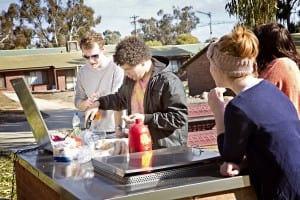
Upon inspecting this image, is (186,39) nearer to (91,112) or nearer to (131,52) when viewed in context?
(91,112)

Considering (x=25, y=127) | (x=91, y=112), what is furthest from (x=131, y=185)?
(x=25, y=127)

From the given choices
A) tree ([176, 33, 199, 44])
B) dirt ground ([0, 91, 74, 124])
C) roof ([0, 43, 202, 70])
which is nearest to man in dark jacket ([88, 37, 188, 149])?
dirt ground ([0, 91, 74, 124])

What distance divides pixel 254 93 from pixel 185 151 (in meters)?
0.53

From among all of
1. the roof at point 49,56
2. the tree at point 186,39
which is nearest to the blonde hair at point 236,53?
the roof at point 49,56

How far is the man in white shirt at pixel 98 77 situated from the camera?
13.6 feet

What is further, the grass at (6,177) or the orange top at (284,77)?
the grass at (6,177)

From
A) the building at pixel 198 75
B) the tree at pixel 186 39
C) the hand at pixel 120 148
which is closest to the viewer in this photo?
the hand at pixel 120 148

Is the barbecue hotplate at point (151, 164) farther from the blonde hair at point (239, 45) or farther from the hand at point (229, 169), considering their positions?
the blonde hair at point (239, 45)

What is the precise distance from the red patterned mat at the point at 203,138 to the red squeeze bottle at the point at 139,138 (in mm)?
4914

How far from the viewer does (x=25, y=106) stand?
311 centimetres

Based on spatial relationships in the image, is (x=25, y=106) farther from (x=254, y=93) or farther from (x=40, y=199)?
(x=254, y=93)

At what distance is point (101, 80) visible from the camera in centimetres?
445

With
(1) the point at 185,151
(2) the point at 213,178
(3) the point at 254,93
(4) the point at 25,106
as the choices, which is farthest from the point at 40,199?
(3) the point at 254,93

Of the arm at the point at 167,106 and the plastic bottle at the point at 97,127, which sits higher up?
the arm at the point at 167,106
